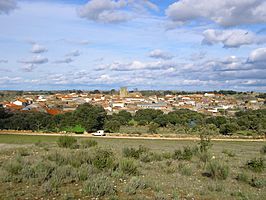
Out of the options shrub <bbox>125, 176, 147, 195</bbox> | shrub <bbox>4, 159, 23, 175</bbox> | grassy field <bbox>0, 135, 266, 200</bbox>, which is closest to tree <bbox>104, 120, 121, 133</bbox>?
grassy field <bbox>0, 135, 266, 200</bbox>

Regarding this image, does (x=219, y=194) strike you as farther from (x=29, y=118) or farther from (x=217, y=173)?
(x=29, y=118)

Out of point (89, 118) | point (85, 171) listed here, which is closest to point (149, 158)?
point (85, 171)

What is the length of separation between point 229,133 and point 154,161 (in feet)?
170

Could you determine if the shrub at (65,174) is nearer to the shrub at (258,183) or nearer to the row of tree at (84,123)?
the shrub at (258,183)

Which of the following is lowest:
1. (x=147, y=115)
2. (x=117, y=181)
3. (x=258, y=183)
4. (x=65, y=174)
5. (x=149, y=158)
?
(x=147, y=115)

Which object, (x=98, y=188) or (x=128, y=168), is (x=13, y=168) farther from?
(x=128, y=168)

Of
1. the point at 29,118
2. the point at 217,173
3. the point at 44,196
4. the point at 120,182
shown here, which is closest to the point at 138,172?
the point at 120,182

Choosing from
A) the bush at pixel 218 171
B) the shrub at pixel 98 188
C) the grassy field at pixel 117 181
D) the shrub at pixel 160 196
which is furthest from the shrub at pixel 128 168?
the shrub at pixel 160 196

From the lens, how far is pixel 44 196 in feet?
31.3

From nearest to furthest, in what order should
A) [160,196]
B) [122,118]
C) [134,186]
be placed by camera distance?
[160,196] → [134,186] → [122,118]

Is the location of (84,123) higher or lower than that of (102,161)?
lower

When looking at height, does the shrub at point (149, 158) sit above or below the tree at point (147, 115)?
above

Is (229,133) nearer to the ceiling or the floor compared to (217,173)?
nearer to the floor

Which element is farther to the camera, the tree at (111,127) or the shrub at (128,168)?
the tree at (111,127)
